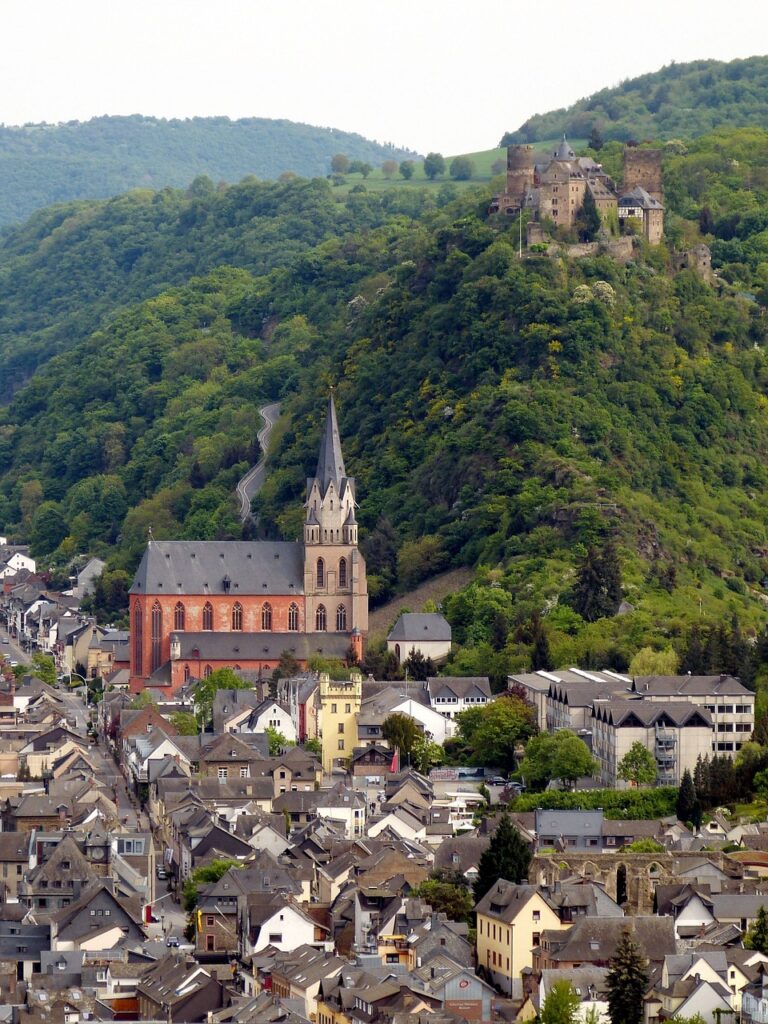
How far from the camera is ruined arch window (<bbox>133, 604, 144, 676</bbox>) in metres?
146

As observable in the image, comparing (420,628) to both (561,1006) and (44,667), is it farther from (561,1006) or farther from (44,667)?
(561,1006)

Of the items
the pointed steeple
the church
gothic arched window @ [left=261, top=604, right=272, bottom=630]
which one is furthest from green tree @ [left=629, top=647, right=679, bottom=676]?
the pointed steeple

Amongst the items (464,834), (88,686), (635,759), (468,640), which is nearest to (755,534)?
(468,640)

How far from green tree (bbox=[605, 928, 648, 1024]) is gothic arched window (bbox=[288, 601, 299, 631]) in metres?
72.3

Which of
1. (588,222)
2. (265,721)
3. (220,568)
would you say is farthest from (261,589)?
(588,222)

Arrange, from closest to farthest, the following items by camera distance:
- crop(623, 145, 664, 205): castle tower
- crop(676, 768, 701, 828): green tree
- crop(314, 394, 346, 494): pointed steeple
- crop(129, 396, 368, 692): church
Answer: crop(676, 768, 701, 828): green tree < crop(129, 396, 368, 692): church < crop(314, 394, 346, 494): pointed steeple < crop(623, 145, 664, 205): castle tower

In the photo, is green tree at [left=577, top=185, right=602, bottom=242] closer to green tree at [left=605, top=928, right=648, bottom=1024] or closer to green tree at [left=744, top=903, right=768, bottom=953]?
green tree at [left=744, top=903, right=768, bottom=953]

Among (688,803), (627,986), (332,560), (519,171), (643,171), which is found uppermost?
(519,171)

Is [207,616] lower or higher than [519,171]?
lower

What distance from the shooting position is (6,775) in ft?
373

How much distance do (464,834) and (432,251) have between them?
94039 mm

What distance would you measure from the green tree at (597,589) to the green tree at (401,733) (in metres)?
21.2

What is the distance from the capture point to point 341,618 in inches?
5822

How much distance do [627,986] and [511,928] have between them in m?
7.06
